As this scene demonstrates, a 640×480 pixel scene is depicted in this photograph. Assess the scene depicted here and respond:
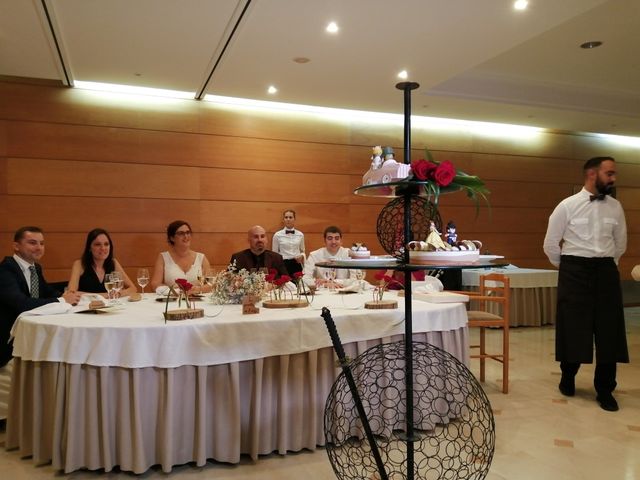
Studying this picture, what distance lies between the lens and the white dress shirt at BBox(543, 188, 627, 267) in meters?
3.78

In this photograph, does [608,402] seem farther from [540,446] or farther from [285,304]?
[285,304]

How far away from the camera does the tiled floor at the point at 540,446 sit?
2676 mm

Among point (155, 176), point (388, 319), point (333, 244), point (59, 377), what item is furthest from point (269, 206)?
point (59, 377)

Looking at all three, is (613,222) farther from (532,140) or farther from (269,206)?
(532,140)

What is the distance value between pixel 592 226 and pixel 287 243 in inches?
171

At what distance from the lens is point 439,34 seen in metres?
4.92

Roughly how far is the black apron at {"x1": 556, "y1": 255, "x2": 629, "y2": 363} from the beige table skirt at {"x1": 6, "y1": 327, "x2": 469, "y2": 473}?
1920 mm

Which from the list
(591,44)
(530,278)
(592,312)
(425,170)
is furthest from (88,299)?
(591,44)

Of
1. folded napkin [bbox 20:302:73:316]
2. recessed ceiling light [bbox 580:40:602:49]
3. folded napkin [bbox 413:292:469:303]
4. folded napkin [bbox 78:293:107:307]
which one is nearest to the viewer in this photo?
folded napkin [bbox 20:302:73:316]

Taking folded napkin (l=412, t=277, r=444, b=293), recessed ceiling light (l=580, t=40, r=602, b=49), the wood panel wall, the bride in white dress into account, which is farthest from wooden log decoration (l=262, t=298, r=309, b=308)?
recessed ceiling light (l=580, t=40, r=602, b=49)

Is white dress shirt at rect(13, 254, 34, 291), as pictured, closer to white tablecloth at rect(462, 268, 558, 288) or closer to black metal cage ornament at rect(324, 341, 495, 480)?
black metal cage ornament at rect(324, 341, 495, 480)

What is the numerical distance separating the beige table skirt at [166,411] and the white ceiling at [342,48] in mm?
3118

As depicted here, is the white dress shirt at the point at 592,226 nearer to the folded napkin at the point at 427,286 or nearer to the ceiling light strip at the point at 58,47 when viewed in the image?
the folded napkin at the point at 427,286

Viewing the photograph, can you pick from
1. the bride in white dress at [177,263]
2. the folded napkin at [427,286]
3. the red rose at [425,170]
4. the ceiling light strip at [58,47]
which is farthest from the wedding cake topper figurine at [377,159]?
the ceiling light strip at [58,47]
